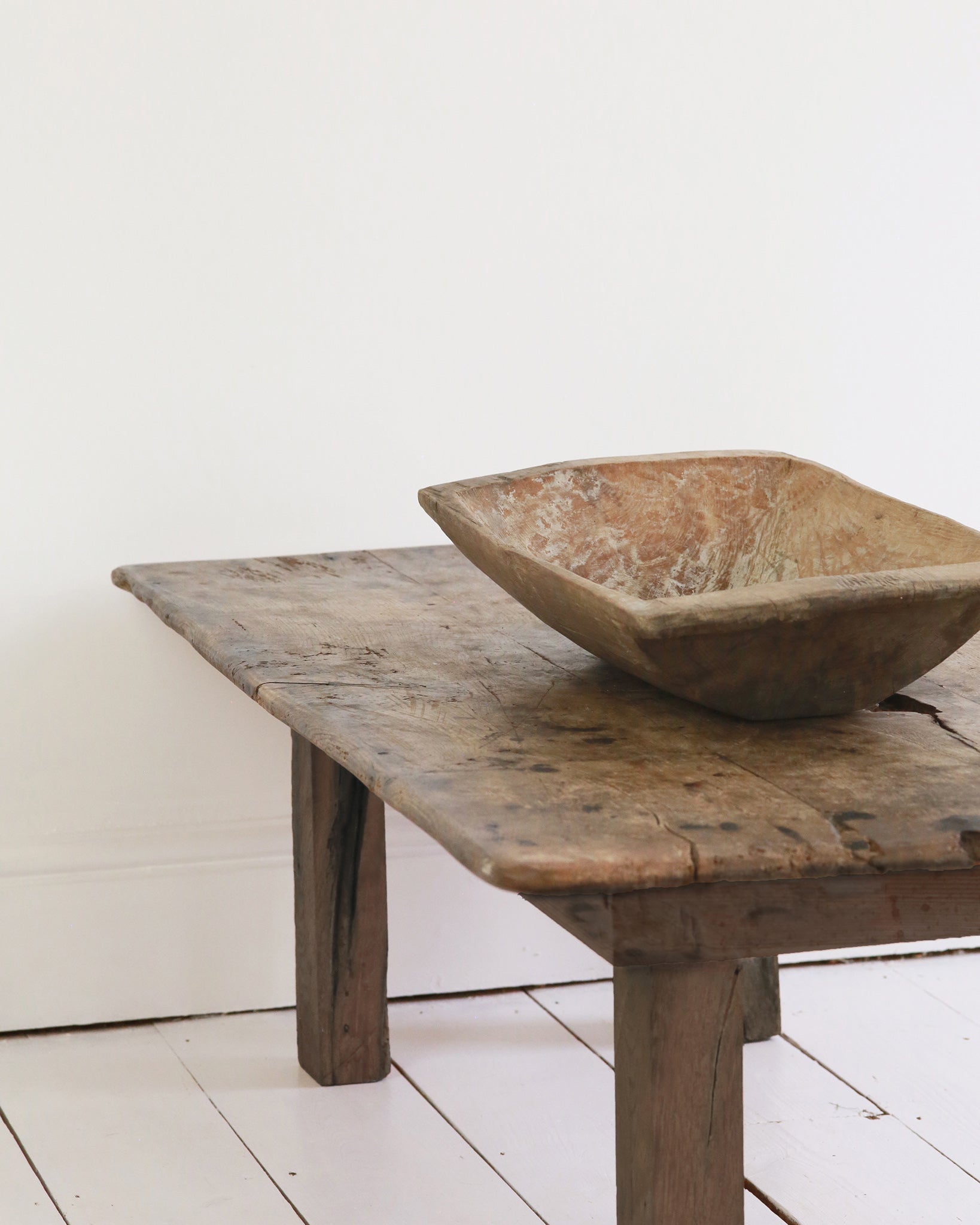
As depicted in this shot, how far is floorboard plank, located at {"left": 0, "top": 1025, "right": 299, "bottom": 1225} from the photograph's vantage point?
4.98ft

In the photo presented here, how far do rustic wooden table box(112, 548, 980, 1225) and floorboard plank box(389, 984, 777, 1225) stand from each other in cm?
54

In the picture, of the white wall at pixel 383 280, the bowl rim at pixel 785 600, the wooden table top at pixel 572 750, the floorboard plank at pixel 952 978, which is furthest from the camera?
the floorboard plank at pixel 952 978

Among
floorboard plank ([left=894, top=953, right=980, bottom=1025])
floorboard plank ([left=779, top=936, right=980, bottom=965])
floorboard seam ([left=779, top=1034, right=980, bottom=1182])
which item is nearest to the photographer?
floorboard seam ([left=779, top=1034, right=980, bottom=1182])

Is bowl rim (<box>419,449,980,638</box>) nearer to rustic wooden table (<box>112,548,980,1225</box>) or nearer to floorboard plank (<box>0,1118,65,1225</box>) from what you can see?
rustic wooden table (<box>112,548,980,1225</box>)

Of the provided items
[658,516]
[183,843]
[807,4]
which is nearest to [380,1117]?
[183,843]

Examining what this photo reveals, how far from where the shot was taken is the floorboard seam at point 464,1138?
1.52 meters

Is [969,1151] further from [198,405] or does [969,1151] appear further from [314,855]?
[198,405]

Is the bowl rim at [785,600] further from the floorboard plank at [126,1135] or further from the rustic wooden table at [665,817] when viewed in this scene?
the floorboard plank at [126,1135]

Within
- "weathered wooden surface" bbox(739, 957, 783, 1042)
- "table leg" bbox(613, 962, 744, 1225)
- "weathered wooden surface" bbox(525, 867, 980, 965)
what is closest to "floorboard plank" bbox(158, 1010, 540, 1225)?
"weathered wooden surface" bbox(739, 957, 783, 1042)

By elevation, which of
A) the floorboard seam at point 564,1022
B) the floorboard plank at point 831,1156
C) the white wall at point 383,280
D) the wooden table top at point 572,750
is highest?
the white wall at point 383,280

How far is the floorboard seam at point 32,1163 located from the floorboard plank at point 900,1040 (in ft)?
2.82

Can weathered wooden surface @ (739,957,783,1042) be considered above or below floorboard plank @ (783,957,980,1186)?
above

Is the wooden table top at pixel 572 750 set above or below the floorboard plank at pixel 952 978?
above

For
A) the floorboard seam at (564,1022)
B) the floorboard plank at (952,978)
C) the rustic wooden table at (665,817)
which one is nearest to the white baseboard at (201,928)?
the floorboard seam at (564,1022)
